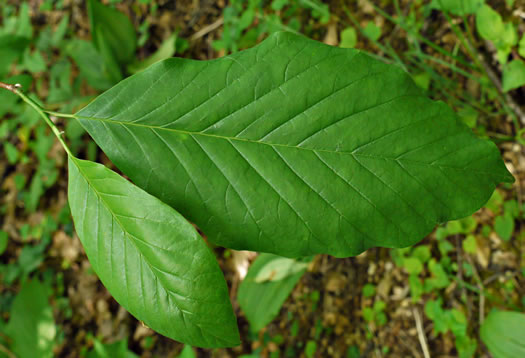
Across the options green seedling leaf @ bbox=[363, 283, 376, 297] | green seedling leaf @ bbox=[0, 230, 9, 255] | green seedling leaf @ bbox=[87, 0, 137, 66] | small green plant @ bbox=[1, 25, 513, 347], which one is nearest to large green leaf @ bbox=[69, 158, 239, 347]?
small green plant @ bbox=[1, 25, 513, 347]

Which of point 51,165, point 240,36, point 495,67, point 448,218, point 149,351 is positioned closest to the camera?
point 448,218

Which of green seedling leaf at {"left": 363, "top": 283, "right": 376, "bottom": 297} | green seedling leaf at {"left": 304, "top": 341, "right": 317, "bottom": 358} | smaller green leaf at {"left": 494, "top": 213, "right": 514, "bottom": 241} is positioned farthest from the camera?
green seedling leaf at {"left": 304, "top": 341, "right": 317, "bottom": 358}

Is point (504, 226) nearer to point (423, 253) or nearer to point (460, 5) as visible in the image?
point (423, 253)

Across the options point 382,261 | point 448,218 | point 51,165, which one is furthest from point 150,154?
point 51,165

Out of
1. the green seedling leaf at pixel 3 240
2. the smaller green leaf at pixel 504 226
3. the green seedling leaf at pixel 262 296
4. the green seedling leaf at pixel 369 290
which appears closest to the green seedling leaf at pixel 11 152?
the green seedling leaf at pixel 3 240

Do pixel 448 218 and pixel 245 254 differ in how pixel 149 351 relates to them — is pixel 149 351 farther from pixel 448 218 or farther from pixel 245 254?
pixel 448 218

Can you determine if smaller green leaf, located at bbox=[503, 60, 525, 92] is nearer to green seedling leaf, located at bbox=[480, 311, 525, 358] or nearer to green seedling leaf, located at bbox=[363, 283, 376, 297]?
green seedling leaf, located at bbox=[480, 311, 525, 358]
